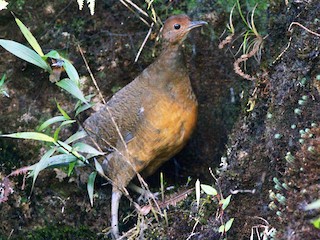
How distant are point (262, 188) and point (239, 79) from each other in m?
2.10

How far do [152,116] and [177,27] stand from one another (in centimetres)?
70

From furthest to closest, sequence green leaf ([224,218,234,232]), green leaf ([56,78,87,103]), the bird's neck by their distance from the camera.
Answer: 1. the bird's neck
2. green leaf ([56,78,87,103])
3. green leaf ([224,218,234,232])

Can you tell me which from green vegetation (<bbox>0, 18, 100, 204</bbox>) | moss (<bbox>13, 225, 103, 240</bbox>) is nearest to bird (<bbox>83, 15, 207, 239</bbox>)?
moss (<bbox>13, 225, 103, 240</bbox>)

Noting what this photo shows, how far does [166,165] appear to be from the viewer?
575 centimetres

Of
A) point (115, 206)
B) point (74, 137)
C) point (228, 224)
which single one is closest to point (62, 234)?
point (115, 206)

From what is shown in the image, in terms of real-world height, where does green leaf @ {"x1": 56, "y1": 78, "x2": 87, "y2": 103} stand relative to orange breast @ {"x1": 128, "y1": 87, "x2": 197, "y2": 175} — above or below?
above

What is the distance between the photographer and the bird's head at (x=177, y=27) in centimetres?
498

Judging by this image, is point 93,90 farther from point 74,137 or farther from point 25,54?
point 25,54

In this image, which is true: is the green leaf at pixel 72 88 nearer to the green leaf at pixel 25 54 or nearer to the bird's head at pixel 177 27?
the green leaf at pixel 25 54

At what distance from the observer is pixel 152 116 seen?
4.98m

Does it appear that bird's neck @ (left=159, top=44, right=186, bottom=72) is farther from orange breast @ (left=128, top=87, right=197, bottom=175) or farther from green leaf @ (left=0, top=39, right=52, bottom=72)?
green leaf @ (left=0, top=39, right=52, bottom=72)

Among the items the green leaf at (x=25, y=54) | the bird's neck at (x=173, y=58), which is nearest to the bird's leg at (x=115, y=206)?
the bird's neck at (x=173, y=58)

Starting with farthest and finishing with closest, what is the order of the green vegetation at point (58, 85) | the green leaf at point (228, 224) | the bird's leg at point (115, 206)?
the bird's leg at point (115, 206) < the green vegetation at point (58, 85) < the green leaf at point (228, 224)

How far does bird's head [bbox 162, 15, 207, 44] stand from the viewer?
196 inches
